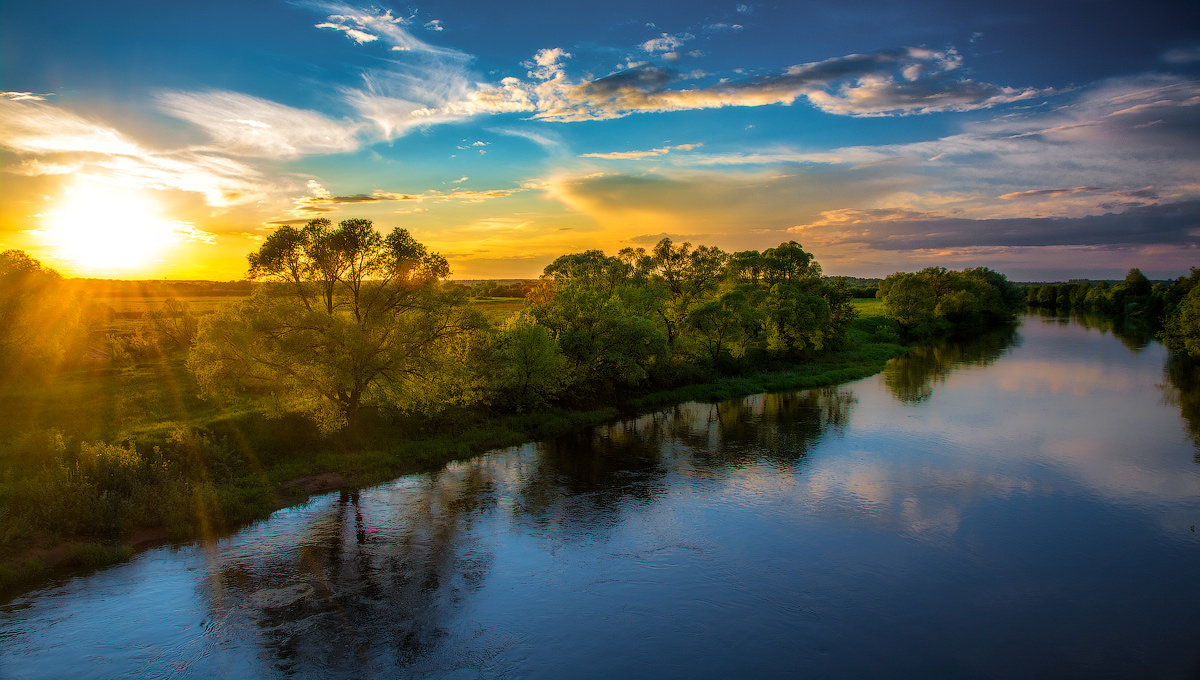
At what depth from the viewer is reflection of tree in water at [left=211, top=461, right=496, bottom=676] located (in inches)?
608

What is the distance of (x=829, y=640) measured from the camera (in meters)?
15.9

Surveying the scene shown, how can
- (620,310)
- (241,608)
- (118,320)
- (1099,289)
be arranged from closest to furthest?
1. (241,608)
2. (620,310)
3. (118,320)
4. (1099,289)

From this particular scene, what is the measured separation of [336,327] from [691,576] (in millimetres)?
20148

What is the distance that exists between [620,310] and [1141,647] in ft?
114

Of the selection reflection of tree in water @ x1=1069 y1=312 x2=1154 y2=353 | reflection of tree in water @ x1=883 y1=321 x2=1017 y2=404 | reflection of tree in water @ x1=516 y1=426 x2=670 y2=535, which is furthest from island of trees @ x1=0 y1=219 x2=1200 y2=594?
reflection of tree in water @ x1=1069 y1=312 x2=1154 y2=353

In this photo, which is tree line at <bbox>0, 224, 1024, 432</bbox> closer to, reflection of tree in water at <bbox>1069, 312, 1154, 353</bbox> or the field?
the field

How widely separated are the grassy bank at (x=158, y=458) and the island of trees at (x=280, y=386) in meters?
0.08

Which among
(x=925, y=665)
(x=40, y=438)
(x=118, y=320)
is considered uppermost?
(x=118, y=320)

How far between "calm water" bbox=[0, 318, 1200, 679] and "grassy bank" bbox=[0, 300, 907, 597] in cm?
162

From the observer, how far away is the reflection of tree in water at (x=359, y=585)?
608 inches

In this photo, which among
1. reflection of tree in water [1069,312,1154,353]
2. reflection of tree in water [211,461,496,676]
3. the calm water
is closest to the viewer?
the calm water

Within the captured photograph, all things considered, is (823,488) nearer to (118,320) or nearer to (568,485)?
(568,485)

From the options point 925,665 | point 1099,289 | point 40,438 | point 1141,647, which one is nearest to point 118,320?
point 40,438

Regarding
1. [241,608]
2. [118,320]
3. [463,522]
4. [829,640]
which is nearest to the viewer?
[829,640]
